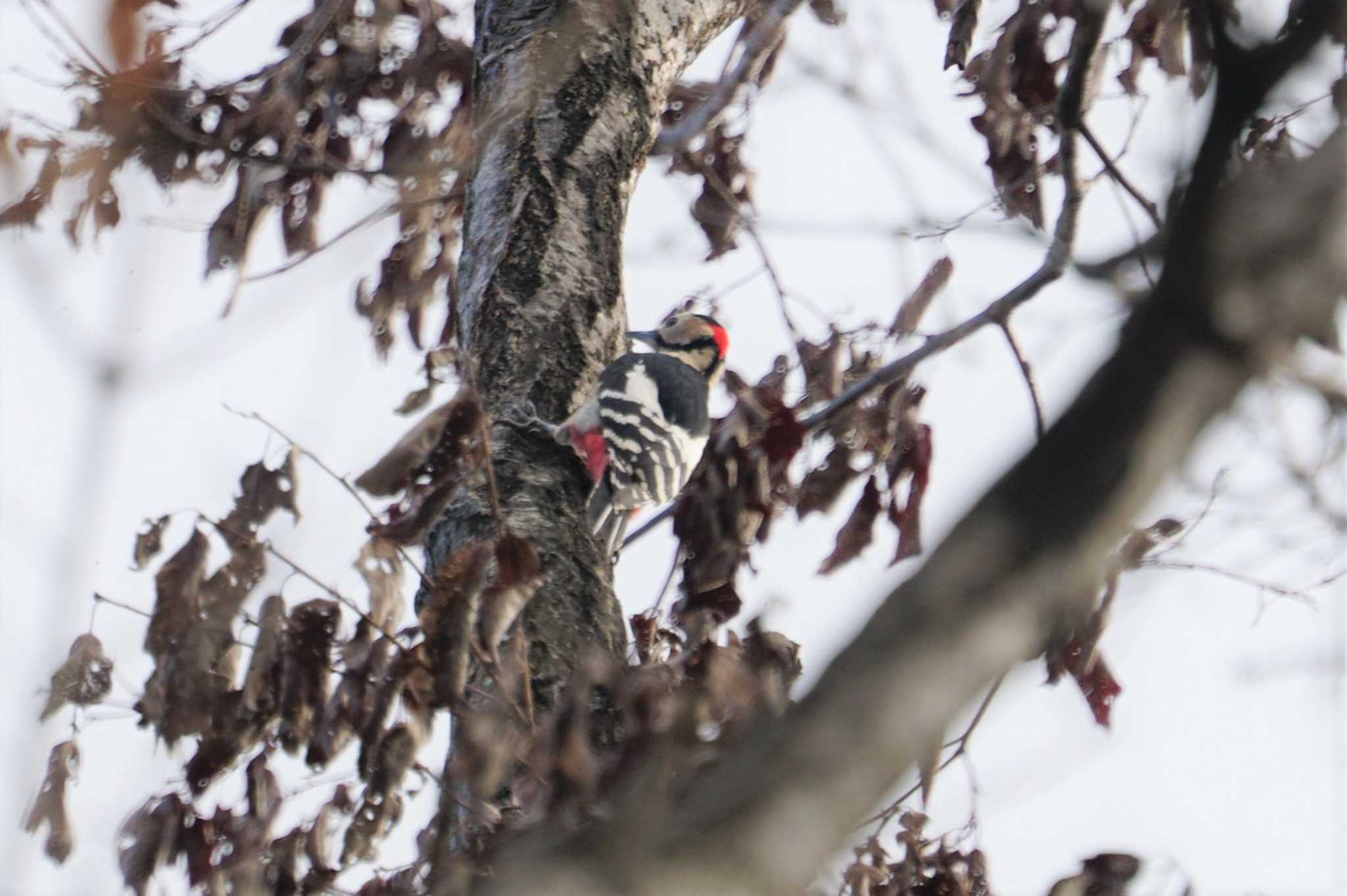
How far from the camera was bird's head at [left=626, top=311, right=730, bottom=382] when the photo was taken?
642cm

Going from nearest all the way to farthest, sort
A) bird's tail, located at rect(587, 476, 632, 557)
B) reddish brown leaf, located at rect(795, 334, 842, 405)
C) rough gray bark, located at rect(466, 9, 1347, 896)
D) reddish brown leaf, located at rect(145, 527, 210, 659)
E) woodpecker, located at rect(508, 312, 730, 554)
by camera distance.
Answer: rough gray bark, located at rect(466, 9, 1347, 896) < reddish brown leaf, located at rect(145, 527, 210, 659) < woodpecker, located at rect(508, 312, 730, 554) < bird's tail, located at rect(587, 476, 632, 557) < reddish brown leaf, located at rect(795, 334, 842, 405)

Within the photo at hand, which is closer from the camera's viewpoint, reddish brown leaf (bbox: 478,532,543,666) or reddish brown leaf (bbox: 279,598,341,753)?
reddish brown leaf (bbox: 478,532,543,666)

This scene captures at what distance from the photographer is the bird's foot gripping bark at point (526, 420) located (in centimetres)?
293

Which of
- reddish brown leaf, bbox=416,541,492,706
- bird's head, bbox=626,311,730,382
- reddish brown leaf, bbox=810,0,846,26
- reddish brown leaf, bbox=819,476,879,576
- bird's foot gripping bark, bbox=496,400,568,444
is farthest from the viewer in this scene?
bird's head, bbox=626,311,730,382

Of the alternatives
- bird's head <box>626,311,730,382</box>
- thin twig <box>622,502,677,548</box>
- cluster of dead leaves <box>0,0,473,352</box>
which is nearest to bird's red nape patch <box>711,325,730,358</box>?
bird's head <box>626,311,730,382</box>

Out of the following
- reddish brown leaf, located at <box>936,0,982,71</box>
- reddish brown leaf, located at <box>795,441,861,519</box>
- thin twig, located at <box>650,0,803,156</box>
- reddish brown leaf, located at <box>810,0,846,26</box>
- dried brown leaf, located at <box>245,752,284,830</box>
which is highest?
reddish brown leaf, located at <box>810,0,846,26</box>

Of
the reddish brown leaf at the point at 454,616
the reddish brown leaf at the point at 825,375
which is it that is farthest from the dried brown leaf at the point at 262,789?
the reddish brown leaf at the point at 825,375

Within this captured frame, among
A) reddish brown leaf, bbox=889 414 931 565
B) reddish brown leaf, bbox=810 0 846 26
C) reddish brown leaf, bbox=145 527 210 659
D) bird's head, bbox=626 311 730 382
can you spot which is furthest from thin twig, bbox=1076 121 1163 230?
bird's head, bbox=626 311 730 382

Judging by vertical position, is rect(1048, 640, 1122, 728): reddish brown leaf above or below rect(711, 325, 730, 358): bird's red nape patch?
below

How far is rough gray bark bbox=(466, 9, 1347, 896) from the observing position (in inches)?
41.4

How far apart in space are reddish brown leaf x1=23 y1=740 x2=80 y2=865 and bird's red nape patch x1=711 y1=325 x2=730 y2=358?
14.4ft

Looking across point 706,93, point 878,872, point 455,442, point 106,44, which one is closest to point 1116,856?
point 878,872

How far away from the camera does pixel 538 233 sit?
127 inches

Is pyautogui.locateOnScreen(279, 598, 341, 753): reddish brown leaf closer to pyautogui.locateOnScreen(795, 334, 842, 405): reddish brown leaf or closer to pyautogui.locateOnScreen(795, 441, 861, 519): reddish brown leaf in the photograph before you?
pyautogui.locateOnScreen(795, 441, 861, 519): reddish brown leaf
